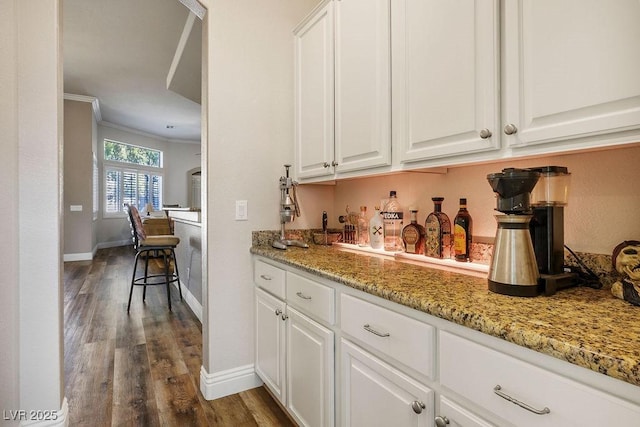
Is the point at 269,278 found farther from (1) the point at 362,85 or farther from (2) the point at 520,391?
(2) the point at 520,391

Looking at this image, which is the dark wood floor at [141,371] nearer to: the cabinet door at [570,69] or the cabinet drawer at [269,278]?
the cabinet drawer at [269,278]

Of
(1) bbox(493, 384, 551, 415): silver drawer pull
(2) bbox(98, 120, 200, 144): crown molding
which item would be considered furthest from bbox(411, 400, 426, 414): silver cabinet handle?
(2) bbox(98, 120, 200, 144): crown molding

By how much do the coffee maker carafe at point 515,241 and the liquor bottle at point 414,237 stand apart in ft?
2.24

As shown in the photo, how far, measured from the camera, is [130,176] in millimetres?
8727

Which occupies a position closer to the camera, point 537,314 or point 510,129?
point 537,314

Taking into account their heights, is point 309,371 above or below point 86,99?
below

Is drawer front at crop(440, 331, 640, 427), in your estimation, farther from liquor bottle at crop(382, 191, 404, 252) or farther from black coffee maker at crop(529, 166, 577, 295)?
liquor bottle at crop(382, 191, 404, 252)

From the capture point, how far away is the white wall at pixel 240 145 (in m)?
2.01

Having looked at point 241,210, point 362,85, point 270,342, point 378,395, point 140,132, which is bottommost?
point 270,342

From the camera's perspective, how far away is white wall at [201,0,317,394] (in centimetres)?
201

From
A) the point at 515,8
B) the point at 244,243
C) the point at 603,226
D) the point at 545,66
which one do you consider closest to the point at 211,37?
the point at 244,243

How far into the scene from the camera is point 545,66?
0.95m

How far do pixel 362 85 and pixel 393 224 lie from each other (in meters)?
0.74

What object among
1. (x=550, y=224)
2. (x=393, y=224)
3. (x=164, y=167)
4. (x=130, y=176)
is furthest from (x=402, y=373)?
(x=164, y=167)
